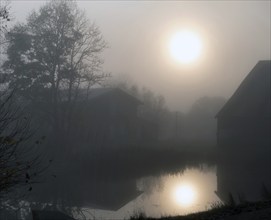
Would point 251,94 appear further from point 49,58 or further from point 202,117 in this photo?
point 202,117

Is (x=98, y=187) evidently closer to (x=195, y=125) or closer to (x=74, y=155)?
(x=74, y=155)

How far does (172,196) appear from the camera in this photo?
2234 cm

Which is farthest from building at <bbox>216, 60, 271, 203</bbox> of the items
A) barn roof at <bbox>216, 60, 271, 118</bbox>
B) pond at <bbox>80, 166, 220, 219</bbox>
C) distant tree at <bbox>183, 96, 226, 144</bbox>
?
distant tree at <bbox>183, 96, 226, 144</bbox>

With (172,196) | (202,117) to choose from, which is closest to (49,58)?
(172,196)

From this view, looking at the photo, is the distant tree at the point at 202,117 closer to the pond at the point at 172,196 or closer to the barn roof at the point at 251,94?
the barn roof at the point at 251,94

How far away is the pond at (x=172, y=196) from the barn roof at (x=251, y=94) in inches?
533

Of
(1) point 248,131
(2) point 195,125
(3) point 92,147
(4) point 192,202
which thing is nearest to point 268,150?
(1) point 248,131

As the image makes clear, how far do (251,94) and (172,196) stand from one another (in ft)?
82.2

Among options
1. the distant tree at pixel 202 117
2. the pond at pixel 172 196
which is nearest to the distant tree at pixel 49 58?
the pond at pixel 172 196

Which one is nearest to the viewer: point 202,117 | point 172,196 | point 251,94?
point 172,196

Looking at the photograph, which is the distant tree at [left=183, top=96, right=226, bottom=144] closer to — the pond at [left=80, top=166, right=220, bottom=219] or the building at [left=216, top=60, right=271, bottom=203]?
the building at [left=216, top=60, right=271, bottom=203]

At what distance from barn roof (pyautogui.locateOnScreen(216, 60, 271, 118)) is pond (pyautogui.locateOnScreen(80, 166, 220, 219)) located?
13.5m

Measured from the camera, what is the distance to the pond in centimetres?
1825

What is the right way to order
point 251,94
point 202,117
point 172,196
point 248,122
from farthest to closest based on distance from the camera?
point 202,117 < point 251,94 < point 248,122 < point 172,196
